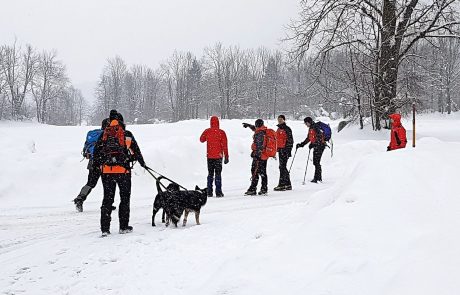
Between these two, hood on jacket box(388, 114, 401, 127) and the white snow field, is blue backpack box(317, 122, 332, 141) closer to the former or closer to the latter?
hood on jacket box(388, 114, 401, 127)

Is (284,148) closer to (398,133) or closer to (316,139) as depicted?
(316,139)

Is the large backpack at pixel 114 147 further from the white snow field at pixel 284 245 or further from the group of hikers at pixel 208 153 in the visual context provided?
the white snow field at pixel 284 245

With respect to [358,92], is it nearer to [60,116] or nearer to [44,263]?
[44,263]

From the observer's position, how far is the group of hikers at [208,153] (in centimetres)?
622

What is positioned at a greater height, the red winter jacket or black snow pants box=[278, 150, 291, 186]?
the red winter jacket

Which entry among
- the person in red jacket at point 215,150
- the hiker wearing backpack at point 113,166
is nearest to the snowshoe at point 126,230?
the hiker wearing backpack at point 113,166

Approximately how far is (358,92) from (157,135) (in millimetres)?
11116

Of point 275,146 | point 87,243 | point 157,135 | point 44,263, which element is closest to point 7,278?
point 44,263

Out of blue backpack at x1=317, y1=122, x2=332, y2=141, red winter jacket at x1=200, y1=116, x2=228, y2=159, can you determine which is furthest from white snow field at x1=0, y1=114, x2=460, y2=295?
blue backpack at x1=317, y1=122, x2=332, y2=141

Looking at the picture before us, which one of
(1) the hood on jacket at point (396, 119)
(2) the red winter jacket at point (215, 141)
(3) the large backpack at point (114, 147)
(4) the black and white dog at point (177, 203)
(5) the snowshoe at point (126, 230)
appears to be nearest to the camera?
(3) the large backpack at point (114, 147)

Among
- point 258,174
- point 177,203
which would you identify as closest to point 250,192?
point 258,174

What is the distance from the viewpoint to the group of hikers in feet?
20.4

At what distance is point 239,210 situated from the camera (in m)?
8.06

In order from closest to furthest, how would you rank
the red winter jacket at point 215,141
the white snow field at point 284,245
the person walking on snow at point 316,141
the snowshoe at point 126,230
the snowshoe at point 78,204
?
the white snow field at point 284,245
the snowshoe at point 126,230
the snowshoe at point 78,204
the red winter jacket at point 215,141
the person walking on snow at point 316,141
